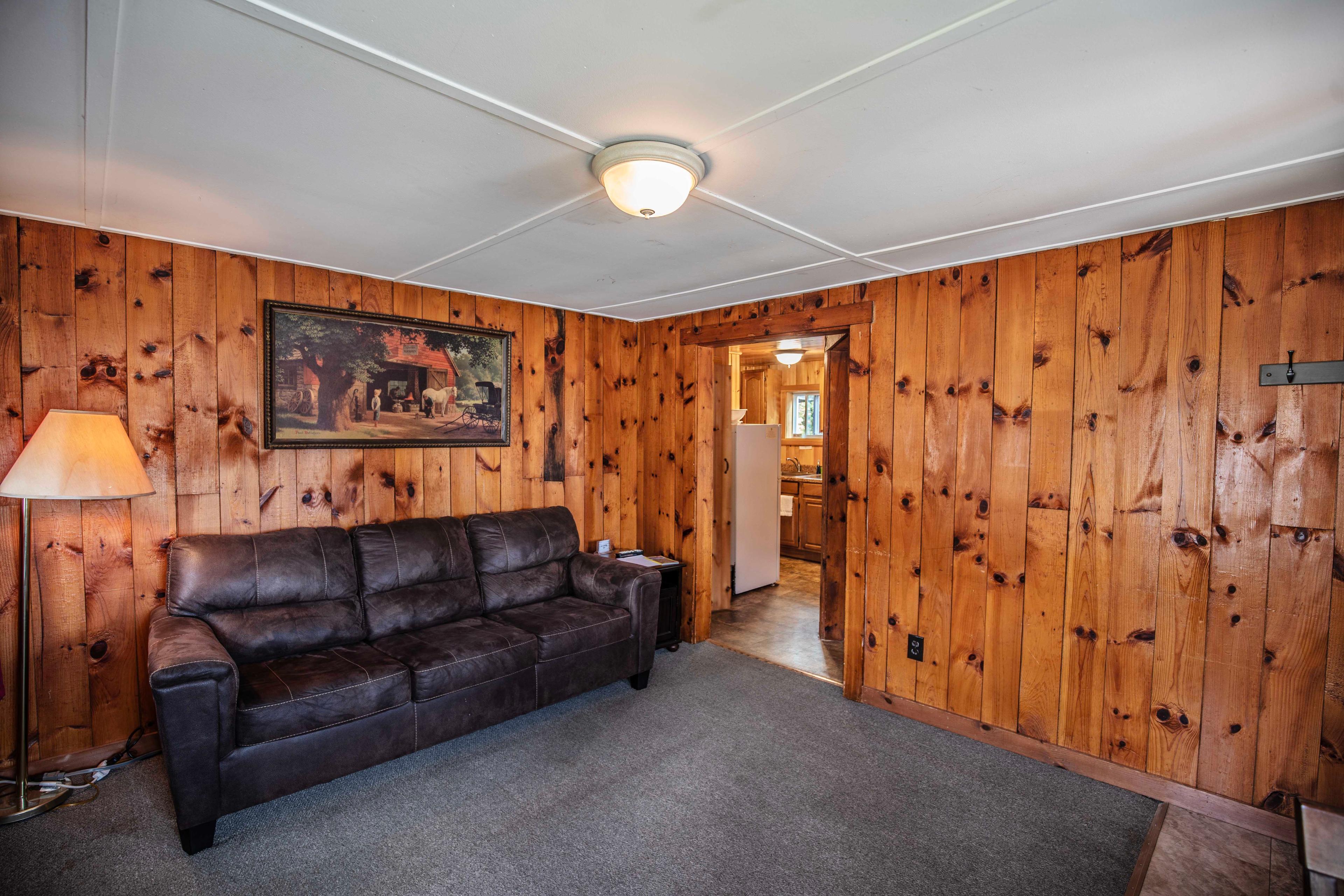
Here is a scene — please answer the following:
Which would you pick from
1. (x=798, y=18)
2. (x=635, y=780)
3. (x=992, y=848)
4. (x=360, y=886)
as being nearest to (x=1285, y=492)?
(x=992, y=848)

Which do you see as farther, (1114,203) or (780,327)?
(780,327)

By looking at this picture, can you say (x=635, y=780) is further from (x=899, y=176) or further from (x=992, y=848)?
(x=899, y=176)

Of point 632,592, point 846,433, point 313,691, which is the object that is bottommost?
point 313,691

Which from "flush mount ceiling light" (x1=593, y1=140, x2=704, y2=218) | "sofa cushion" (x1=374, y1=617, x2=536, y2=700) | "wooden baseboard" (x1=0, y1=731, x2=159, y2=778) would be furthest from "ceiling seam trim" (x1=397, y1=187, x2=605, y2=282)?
"wooden baseboard" (x1=0, y1=731, x2=159, y2=778)

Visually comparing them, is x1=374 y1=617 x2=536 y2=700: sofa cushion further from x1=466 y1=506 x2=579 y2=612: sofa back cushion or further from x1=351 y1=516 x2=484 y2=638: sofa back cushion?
x1=466 y1=506 x2=579 y2=612: sofa back cushion

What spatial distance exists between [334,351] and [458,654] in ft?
5.73

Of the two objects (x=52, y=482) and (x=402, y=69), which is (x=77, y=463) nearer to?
(x=52, y=482)

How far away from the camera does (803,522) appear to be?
6.90 m

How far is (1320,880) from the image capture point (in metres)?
1.35

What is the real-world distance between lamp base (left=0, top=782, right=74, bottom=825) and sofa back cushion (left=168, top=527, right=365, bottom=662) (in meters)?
0.73

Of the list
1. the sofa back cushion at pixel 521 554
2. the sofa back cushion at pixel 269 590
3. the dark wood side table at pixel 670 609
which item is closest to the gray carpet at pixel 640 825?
the sofa back cushion at pixel 269 590

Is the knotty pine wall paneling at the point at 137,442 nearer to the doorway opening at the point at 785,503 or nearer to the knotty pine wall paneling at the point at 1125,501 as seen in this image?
the doorway opening at the point at 785,503

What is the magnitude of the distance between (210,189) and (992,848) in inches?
143

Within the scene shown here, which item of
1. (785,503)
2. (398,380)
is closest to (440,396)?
(398,380)
